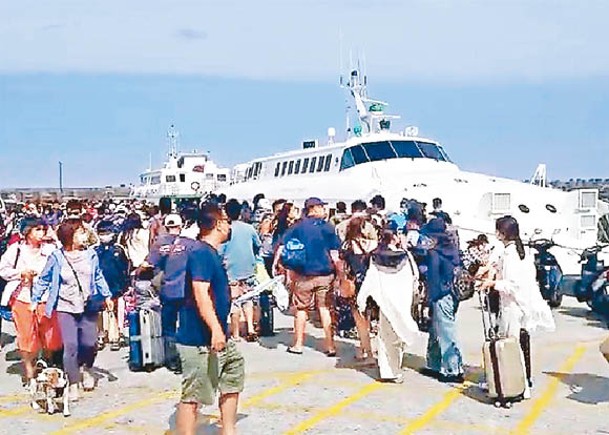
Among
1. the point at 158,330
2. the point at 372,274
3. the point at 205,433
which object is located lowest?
the point at 205,433

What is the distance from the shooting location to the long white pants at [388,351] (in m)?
8.30

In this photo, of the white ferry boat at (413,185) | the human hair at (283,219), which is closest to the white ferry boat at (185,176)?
the white ferry boat at (413,185)

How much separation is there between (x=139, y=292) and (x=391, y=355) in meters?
2.70

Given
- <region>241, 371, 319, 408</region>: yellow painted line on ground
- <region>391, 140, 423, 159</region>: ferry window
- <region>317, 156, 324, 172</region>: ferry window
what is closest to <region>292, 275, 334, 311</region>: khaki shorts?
<region>241, 371, 319, 408</region>: yellow painted line on ground

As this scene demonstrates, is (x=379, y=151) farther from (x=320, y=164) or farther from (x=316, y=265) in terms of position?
(x=316, y=265)

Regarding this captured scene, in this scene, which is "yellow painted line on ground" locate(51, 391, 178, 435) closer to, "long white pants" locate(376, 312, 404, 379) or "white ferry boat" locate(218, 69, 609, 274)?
"long white pants" locate(376, 312, 404, 379)

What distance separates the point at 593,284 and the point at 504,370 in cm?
548

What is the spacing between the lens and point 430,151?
2281cm

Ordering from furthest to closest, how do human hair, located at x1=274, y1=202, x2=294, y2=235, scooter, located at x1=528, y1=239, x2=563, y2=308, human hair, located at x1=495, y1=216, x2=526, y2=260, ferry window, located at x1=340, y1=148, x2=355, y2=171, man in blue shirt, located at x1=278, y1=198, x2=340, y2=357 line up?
ferry window, located at x1=340, y1=148, x2=355, y2=171, scooter, located at x1=528, y1=239, x2=563, y2=308, human hair, located at x1=274, y1=202, x2=294, y2=235, man in blue shirt, located at x1=278, y1=198, x2=340, y2=357, human hair, located at x1=495, y1=216, x2=526, y2=260

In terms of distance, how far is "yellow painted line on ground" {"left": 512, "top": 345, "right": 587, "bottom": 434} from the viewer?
7.03 metres

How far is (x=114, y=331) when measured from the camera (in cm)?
1059

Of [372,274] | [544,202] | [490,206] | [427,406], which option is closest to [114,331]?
[372,274]

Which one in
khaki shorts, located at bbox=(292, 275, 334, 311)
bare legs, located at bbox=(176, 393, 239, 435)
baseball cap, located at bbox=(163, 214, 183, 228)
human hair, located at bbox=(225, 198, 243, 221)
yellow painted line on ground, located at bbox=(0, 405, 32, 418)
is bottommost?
yellow painted line on ground, located at bbox=(0, 405, 32, 418)

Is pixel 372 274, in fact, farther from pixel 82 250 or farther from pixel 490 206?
pixel 490 206
